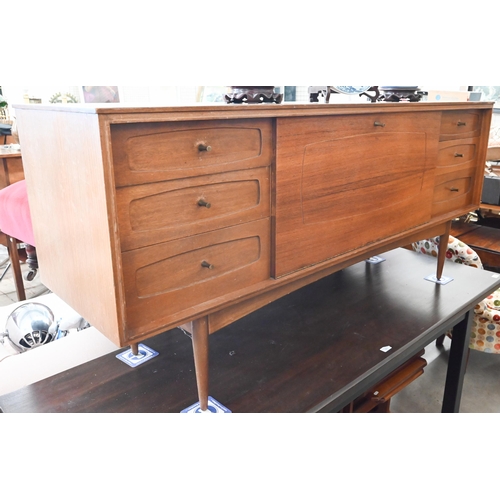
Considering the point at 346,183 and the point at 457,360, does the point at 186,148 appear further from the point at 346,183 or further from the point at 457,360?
the point at 457,360

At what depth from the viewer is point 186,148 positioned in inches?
35.7

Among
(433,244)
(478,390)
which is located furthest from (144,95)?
(478,390)

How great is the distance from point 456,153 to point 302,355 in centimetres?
94

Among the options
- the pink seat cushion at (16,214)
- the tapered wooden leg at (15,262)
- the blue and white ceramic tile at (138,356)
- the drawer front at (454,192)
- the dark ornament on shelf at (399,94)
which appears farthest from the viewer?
the tapered wooden leg at (15,262)

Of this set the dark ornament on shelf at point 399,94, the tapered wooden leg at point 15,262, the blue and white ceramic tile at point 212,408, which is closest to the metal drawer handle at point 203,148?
the blue and white ceramic tile at point 212,408

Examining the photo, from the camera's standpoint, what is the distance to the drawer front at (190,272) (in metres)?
0.91

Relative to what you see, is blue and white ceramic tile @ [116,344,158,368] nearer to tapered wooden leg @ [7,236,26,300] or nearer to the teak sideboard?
the teak sideboard

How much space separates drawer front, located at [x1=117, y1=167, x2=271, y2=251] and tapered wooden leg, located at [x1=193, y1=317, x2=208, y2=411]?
23 cm

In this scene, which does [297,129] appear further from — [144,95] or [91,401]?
[144,95]

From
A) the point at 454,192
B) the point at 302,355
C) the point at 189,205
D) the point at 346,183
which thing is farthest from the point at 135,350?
the point at 454,192

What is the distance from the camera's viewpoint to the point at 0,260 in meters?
4.28

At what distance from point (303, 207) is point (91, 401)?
722mm

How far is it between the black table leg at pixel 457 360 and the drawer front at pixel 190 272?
1.01 m

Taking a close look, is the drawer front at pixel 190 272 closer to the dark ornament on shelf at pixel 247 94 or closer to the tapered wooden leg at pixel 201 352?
the tapered wooden leg at pixel 201 352
